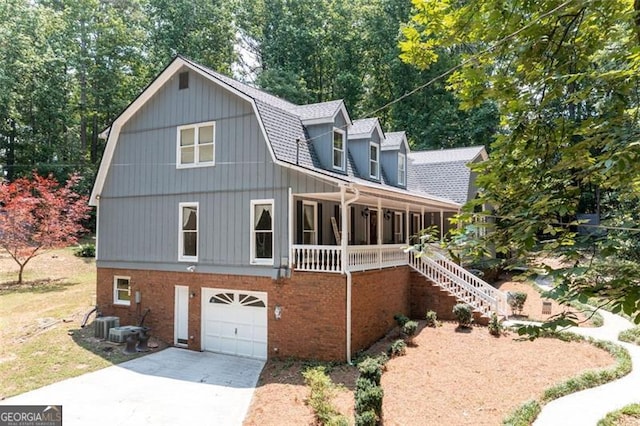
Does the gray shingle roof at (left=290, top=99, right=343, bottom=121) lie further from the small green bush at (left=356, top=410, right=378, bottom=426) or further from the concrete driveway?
the small green bush at (left=356, top=410, right=378, bottom=426)

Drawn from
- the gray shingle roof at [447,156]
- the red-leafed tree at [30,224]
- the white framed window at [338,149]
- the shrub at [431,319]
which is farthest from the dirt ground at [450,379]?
the red-leafed tree at [30,224]

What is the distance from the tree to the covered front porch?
368cm

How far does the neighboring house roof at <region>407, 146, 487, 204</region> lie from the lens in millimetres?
21344

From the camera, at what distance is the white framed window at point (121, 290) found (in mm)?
15164

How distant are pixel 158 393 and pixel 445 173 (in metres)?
17.6

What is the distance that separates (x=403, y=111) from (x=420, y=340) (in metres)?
28.5

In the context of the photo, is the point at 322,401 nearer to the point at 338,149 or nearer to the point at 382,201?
the point at 338,149

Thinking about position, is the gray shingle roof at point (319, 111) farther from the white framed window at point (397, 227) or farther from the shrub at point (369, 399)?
the shrub at point (369, 399)

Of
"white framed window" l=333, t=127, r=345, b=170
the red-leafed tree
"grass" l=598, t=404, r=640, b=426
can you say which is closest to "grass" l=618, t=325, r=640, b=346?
"grass" l=598, t=404, r=640, b=426

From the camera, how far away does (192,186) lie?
45.5ft

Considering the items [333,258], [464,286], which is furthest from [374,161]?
[333,258]

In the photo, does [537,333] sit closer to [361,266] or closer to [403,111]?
[361,266]

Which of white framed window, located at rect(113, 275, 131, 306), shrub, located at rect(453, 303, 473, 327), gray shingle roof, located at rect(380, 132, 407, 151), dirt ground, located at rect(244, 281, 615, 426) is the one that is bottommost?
dirt ground, located at rect(244, 281, 615, 426)

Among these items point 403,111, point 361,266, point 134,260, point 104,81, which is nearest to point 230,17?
point 104,81
